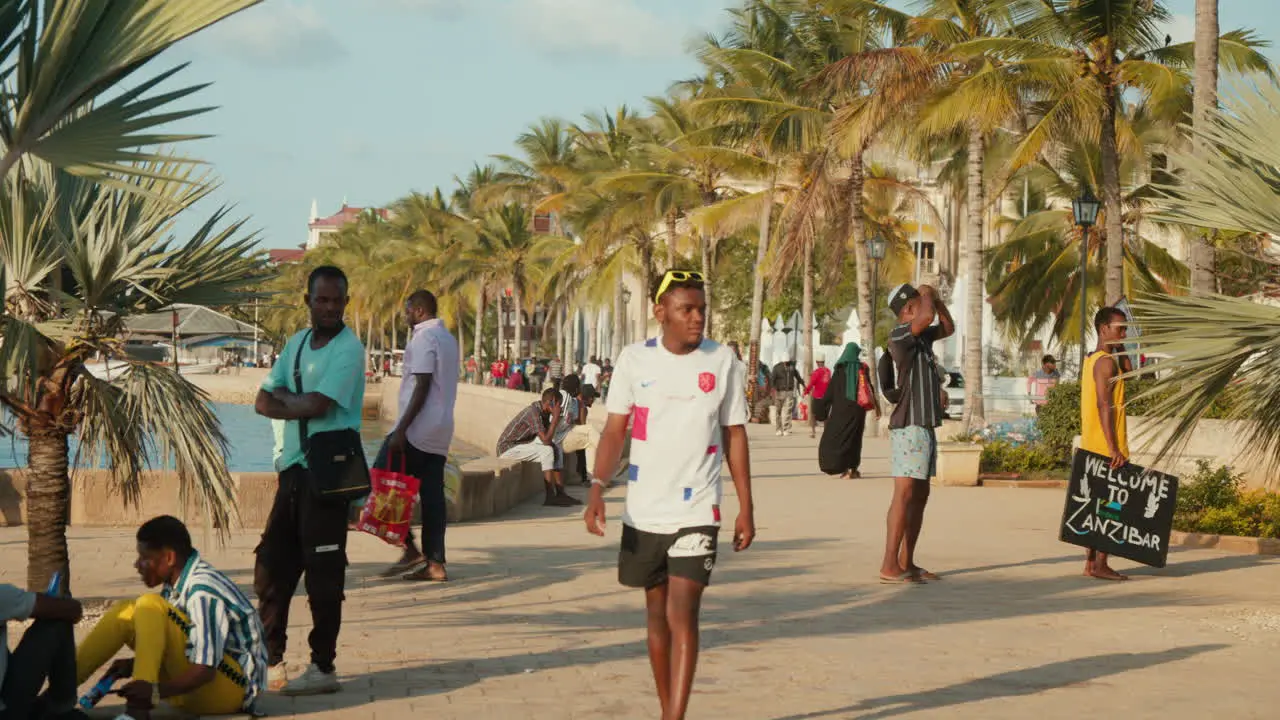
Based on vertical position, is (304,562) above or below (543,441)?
below

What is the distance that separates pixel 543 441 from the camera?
16.7 meters

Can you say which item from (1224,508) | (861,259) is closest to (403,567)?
(1224,508)

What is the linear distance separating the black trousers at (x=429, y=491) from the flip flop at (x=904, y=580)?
3046mm

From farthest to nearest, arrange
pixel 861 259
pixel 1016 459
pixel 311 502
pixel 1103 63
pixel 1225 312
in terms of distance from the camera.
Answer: pixel 861 259 < pixel 1103 63 < pixel 1016 459 < pixel 1225 312 < pixel 311 502

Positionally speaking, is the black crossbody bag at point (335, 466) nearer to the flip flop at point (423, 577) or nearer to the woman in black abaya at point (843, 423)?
the flip flop at point (423, 577)

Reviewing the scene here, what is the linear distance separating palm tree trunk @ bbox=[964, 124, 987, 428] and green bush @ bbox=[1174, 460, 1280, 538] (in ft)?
43.8

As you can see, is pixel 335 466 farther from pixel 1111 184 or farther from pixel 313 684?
pixel 1111 184

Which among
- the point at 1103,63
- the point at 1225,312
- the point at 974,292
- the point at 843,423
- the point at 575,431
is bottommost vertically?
the point at 575,431

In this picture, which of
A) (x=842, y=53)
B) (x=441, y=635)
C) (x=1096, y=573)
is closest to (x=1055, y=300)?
(x=842, y=53)

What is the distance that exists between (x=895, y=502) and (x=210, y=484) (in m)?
4.63

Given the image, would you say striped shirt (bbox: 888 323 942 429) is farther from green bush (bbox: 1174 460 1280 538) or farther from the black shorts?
the black shorts

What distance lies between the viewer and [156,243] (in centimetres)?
817

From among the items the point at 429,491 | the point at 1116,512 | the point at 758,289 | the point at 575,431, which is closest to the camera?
the point at 429,491

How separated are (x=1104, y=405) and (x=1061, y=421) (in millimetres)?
9399
